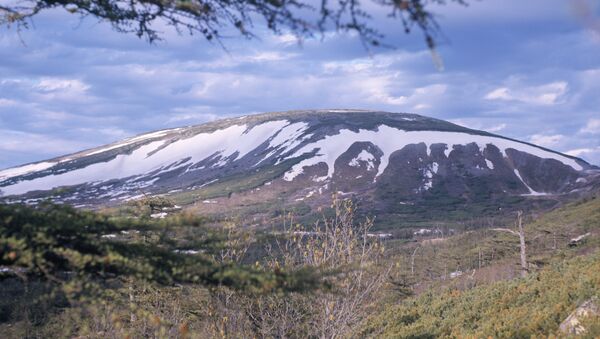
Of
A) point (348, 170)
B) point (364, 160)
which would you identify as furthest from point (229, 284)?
point (364, 160)

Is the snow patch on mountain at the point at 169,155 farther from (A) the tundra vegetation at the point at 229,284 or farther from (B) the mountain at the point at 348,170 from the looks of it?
(A) the tundra vegetation at the point at 229,284

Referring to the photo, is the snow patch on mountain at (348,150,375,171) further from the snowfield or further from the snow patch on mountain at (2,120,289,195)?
the snow patch on mountain at (2,120,289,195)

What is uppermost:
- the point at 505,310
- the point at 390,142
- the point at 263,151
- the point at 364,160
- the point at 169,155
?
the point at 169,155

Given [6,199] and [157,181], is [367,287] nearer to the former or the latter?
[6,199]

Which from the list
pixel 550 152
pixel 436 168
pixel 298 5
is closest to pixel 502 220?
pixel 436 168

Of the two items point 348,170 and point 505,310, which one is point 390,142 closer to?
point 348,170

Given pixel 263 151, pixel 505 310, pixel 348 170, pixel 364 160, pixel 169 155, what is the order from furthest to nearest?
1. pixel 169 155
2. pixel 263 151
3. pixel 364 160
4. pixel 348 170
5. pixel 505 310

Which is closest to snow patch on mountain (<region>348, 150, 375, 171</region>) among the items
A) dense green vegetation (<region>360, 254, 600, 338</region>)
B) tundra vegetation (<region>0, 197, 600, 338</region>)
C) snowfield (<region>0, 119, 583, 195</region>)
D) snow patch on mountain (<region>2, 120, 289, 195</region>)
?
snowfield (<region>0, 119, 583, 195</region>)
